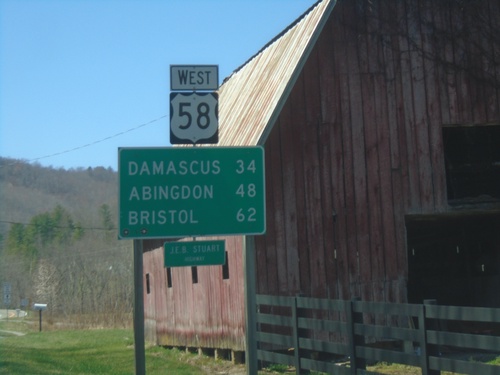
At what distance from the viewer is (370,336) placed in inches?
461

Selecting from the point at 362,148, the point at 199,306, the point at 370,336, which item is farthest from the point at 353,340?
the point at 199,306

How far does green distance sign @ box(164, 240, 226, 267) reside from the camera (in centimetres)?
885

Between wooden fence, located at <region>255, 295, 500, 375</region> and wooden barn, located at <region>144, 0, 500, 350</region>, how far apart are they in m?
0.90

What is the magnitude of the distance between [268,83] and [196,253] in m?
9.66

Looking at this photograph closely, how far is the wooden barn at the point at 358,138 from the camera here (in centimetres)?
1667

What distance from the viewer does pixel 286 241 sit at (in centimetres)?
1662

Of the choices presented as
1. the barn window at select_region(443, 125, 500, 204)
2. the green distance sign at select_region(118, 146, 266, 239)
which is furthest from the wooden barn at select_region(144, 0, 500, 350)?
the green distance sign at select_region(118, 146, 266, 239)

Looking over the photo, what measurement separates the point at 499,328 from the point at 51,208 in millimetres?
63627

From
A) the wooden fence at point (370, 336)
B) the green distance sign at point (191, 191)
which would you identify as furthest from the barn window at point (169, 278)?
the green distance sign at point (191, 191)

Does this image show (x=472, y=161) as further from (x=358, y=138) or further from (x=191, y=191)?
(x=191, y=191)

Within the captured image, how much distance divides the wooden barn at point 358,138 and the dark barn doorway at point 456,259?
94.1 inches

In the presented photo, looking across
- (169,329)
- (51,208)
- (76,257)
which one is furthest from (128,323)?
(51,208)

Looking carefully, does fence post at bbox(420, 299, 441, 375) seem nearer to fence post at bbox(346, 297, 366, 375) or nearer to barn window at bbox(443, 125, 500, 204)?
fence post at bbox(346, 297, 366, 375)

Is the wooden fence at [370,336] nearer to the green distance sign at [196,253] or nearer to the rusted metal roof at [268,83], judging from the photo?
the green distance sign at [196,253]
